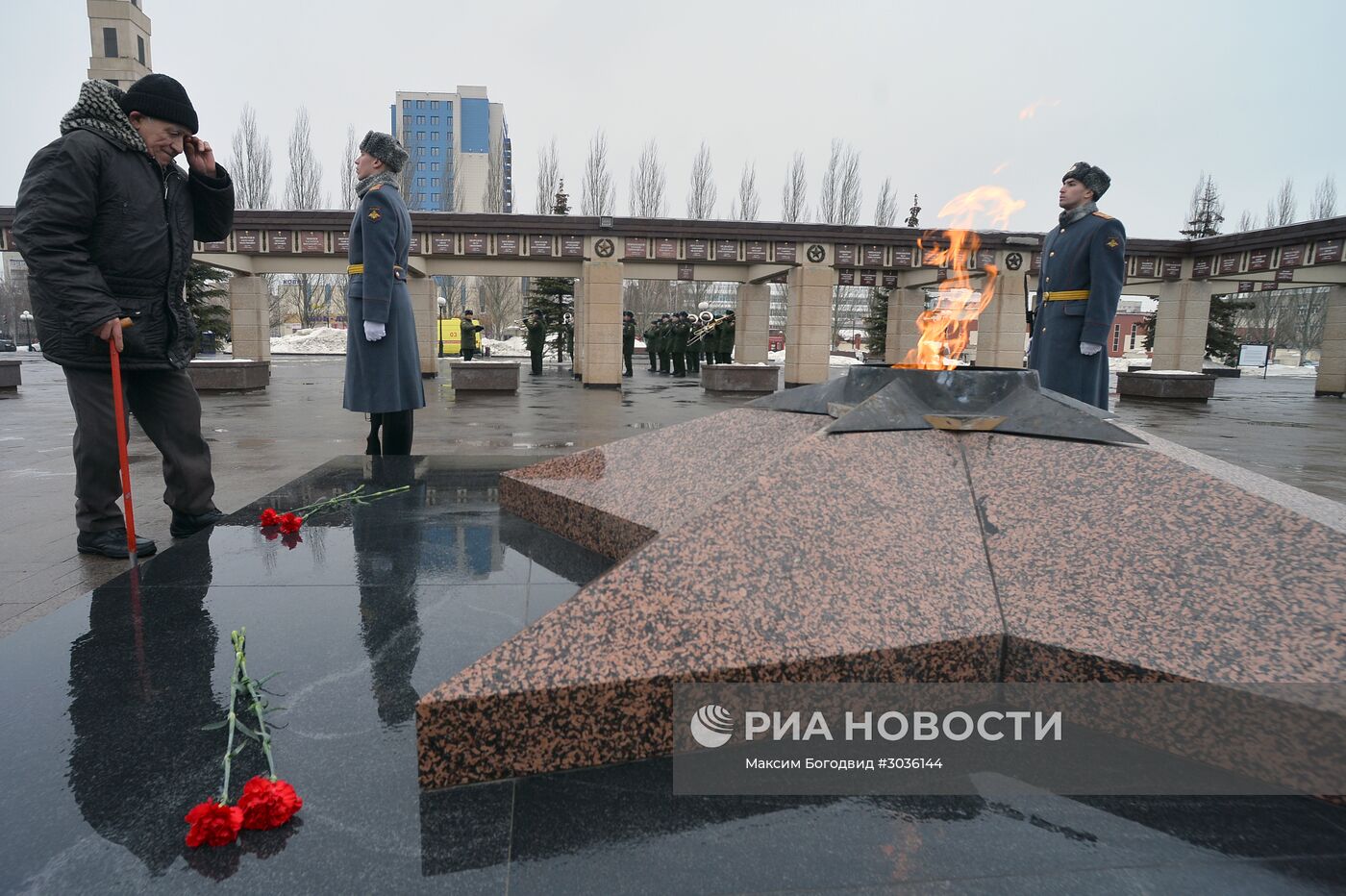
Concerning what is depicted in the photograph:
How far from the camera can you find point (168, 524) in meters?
3.98

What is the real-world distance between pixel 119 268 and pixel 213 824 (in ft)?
8.51

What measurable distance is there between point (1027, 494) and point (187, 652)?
2394 millimetres

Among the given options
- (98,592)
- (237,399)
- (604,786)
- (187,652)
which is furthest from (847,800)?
(237,399)

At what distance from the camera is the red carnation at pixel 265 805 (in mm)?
1388

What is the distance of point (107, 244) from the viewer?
3.04m

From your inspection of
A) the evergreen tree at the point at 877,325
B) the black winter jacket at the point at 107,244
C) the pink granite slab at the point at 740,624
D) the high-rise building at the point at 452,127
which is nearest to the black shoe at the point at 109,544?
the black winter jacket at the point at 107,244

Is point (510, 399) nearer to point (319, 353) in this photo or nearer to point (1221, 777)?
point (1221, 777)

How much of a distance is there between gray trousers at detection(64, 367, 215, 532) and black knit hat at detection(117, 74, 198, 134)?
1.03 metres

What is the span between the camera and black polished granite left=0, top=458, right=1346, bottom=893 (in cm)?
131

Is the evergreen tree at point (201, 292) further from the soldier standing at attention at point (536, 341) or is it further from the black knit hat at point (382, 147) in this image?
the black knit hat at point (382, 147)

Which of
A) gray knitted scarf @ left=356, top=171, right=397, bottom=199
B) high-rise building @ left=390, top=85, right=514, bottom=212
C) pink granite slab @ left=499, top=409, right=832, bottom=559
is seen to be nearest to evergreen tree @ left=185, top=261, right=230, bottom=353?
gray knitted scarf @ left=356, top=171, right=397, bottom=199

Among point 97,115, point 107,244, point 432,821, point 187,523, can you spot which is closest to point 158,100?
point 97,115

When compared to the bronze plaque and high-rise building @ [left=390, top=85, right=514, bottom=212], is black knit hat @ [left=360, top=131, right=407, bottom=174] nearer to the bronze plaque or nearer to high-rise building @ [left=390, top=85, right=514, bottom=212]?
the bronze plaque

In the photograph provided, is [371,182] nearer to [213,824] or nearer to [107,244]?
[107,244]
